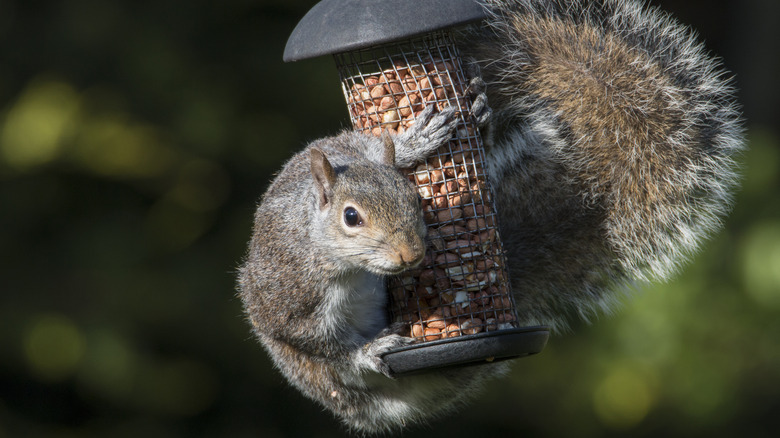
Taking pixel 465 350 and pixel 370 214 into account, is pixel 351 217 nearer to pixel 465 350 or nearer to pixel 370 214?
pixel 370 214

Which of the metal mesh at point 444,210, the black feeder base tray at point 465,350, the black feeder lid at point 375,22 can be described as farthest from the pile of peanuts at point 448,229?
the black feeder lid at point 375,22

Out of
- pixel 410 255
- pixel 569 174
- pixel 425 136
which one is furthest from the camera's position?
pixel 569 174

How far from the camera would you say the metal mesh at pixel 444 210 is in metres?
1.83

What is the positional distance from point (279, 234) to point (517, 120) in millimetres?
636

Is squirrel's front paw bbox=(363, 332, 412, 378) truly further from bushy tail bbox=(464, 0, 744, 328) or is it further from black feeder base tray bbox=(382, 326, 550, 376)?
bushy tail bbox=(464, 0, 744, 328)

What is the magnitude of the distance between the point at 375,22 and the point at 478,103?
35 cm

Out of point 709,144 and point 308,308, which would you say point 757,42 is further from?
point 308,308

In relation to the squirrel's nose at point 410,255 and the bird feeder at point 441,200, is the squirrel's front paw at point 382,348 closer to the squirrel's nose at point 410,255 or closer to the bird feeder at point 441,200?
the bird feeder at point 441,200

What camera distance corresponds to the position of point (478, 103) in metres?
1.87

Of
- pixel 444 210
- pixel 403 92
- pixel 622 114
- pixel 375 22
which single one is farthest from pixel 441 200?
pixel 622 114

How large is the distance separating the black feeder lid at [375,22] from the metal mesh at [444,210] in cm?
19

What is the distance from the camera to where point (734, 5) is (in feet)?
15.2

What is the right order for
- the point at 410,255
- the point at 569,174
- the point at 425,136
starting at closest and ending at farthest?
the point at 410,255 → the point at 425,136 → the point at 569,174

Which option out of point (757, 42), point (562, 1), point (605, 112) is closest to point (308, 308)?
point (605, 112)
